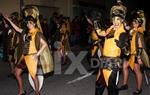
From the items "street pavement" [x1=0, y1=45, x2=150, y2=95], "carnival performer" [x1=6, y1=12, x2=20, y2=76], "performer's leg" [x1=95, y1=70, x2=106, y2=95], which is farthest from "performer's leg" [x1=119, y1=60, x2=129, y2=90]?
"carnival performer" [x1=6, y1=12, x2=20, y2=76]

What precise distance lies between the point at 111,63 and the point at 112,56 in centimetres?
13

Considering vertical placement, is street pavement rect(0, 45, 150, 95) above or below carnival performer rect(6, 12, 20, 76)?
below

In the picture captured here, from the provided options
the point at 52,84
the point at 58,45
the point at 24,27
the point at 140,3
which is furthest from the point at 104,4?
the point at 24,27

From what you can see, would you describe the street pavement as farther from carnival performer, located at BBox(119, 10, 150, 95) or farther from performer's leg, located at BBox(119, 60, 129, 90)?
carnival performer, located at BBox(119, 10, 150, 95)

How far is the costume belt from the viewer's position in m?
8.27

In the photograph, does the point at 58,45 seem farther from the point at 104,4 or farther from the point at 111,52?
the point at 104,4

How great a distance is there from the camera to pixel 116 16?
8.41 meters

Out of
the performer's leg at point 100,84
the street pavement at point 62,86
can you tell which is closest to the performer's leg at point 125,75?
the street pavement at point 62,86

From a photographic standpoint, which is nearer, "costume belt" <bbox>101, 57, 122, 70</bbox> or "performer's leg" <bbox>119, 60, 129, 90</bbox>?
"costume belt" <bbox>101, 57, 122, 70</bbox>

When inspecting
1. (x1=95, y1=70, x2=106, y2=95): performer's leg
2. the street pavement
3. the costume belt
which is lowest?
the street pavement

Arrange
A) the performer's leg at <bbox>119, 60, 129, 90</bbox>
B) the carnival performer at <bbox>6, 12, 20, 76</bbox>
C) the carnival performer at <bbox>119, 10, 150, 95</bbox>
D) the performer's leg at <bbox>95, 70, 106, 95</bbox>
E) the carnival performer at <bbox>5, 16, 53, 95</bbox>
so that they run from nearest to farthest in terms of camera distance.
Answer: the performer's leg at <bbox>95, 70, 106, 95</bbox>
the carnival performer at <bbox>5, 16, 53, 95</bbox>
the carnival performer at <bbox>119, 10, 150, 95</bbox>
the performer's leg at <bbox>119, 60, 129, 90</bbox>
the carnival performer at <bbox>6, 12, 20, 76</bbox>

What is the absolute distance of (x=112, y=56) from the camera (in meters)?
8.32

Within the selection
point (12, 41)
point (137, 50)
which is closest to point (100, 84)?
point (137, 50)

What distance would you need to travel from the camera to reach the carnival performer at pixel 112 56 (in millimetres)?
8258
